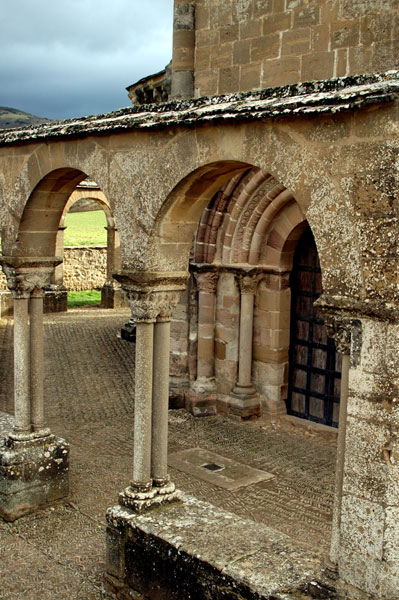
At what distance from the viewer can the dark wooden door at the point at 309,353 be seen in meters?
10.7

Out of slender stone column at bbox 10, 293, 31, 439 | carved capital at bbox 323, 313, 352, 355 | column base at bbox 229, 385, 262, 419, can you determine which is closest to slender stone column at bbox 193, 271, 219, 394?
column base at bbox 229, 385, 262, 419

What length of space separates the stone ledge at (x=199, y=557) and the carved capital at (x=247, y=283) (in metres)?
5.19

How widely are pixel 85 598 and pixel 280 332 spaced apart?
6.04m

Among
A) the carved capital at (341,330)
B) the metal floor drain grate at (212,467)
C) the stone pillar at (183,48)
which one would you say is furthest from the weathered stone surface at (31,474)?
the stone pillar at (183,48)

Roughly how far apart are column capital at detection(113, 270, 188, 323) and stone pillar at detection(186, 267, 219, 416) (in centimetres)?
519

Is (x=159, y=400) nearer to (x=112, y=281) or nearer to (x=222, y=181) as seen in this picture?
(x=222, y=181)

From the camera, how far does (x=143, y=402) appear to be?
607 cm

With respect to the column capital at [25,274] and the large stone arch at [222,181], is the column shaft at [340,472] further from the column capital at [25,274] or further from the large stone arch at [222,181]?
the column capital at [25,274]

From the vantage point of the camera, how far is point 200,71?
10.9 meters

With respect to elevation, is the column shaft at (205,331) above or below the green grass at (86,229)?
below

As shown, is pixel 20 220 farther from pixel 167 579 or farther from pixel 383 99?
pixel 383 99

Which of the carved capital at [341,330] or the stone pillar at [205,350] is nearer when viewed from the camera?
the carved capital at [341,330]

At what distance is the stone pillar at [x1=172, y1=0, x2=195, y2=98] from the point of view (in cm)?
1088

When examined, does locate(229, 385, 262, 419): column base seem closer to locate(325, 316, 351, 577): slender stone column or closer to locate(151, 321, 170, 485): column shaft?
locate(151, 321, 170, 485): column shaft
